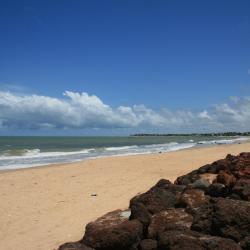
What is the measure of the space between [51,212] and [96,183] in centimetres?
408

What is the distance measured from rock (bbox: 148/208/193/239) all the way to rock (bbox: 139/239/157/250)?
5.8 inches

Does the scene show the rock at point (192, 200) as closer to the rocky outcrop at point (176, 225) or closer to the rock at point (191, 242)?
the rocky outcrop at point (176, 225)

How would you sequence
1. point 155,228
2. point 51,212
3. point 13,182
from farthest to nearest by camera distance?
1. point 13,182
2. point 51,212
3. point 155,228

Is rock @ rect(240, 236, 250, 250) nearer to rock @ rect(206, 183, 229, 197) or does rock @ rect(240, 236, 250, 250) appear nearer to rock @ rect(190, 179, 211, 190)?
rock @ rect(206, 183, 229, 197)

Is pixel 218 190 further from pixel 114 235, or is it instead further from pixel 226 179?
pixel 114 235

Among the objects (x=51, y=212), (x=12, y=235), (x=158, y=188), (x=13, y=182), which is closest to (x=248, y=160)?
(x=158, y=188)

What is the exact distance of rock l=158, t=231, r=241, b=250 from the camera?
5434mm

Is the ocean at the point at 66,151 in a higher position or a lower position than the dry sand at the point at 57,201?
higher

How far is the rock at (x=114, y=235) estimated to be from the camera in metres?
6.14

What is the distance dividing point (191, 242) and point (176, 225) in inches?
32.1

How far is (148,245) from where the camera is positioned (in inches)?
239

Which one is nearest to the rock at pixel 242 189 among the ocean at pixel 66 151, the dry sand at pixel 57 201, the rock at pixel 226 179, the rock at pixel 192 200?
the rock at pixel 226 179

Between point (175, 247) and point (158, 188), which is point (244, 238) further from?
point (158, 188)

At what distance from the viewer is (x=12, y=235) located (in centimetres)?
782
